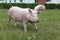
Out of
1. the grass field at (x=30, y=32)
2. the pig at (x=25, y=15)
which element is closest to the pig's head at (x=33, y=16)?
the pig at (x=25, y=15)

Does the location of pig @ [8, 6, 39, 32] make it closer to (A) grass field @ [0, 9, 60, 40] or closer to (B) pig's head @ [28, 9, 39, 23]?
(B) pig's head @ [28, 9, 39, 23]

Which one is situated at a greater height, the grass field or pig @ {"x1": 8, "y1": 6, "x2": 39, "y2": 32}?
pig @ {"x1": 8, "y1": 6, "x2": 39, "y2": 32}

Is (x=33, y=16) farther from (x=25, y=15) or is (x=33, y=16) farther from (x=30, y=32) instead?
(x=30, y=32)

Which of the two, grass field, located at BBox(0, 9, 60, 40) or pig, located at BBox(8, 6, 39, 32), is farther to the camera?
pig, located at BBox(8, 6, 39, 32)

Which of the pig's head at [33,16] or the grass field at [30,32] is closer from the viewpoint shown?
the grass field at [30,32]

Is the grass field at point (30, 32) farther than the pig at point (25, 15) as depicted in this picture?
No

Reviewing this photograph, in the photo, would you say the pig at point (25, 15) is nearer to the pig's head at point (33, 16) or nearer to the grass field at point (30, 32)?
the pig's head at point (33, 16)

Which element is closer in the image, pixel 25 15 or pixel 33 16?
pixel 33 16

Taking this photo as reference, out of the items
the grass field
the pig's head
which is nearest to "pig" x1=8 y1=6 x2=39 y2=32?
the pig's head

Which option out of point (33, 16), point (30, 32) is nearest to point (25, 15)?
point (33, 16)

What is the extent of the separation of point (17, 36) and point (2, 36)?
0.60 meters

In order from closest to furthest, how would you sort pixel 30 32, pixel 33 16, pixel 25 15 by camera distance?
pixel 33 16, pixel 30 32, pixel 25 15

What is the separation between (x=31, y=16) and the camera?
11.9 m

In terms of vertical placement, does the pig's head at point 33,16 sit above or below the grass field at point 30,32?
above
